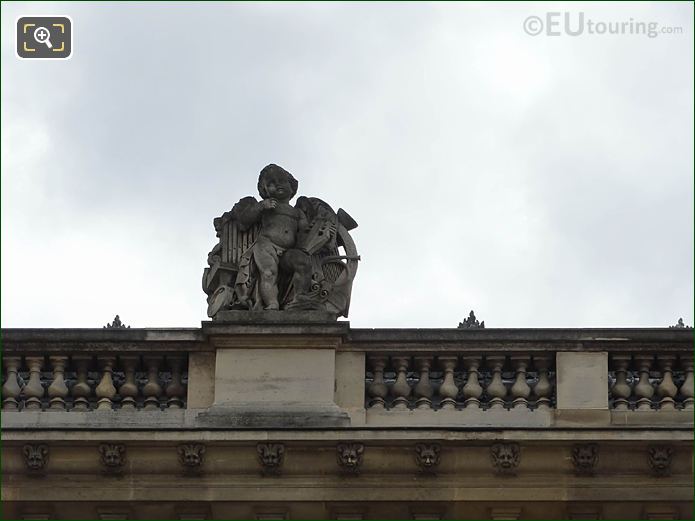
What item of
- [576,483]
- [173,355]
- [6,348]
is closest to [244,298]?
[173,355]

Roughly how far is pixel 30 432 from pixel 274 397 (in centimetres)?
250

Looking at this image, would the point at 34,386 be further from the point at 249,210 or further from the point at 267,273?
the point at 249,210

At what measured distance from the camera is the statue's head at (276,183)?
24594mm

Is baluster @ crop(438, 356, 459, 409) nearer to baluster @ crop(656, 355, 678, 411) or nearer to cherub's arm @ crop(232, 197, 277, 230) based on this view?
baluster @ crop(656, 355, 678, 411)

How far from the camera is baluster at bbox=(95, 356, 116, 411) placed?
76.4 ft

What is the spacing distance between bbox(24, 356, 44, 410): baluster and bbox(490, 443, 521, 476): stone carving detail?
4.74 metres

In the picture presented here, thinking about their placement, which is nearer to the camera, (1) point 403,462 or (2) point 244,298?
(1) point 403,462

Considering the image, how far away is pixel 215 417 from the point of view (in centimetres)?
2295

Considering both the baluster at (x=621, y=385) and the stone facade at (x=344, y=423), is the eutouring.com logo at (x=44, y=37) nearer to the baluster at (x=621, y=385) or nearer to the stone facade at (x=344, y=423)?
the stone facade at (x=344, y=423)

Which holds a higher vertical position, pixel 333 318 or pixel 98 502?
pixel 333 318

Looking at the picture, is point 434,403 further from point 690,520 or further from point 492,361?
point 690,520

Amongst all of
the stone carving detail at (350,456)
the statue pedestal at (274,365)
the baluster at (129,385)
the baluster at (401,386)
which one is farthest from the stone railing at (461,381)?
the baluster at (129,385)

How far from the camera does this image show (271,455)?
2234cm

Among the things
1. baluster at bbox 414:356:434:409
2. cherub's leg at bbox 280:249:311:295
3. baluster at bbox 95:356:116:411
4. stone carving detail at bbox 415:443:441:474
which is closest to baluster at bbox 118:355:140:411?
baluster at bbox 95:356:116:411
